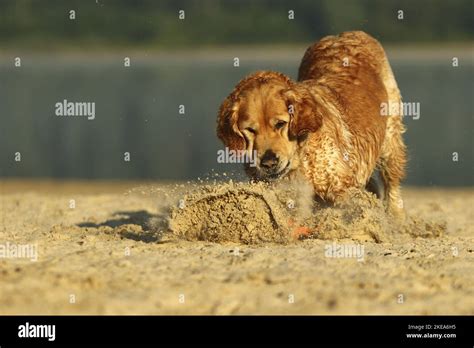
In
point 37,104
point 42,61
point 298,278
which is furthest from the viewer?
point 42,61

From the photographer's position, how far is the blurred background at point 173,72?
2386 centimetres

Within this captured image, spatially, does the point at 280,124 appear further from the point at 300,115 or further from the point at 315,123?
the point at 315,123

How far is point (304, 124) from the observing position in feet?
29.8

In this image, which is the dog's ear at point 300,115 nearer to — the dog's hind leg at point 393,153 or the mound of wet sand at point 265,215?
the mound of wet sand at point 265,215

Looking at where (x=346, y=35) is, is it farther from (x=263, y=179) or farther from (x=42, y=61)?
(x=42, y=61)

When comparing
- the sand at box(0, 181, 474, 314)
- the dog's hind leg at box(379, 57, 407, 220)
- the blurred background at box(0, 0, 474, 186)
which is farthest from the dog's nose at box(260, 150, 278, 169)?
the dog's hind leg at box(379, 57, 407, 220)

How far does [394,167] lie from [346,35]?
1.64 metres

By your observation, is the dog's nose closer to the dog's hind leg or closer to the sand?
the sand

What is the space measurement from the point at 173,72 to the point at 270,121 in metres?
50.1

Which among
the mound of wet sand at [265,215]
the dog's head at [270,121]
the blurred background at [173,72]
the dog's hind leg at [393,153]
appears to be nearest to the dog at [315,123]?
the dog's head at [270,121]

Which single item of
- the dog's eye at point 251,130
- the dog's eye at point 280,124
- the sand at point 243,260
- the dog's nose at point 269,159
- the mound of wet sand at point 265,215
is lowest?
the sand at point 243,260

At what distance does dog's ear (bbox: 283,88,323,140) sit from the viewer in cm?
904

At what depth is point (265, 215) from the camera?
9.22m
